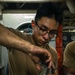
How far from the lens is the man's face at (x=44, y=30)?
1363 mm

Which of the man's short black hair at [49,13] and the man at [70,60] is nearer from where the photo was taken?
the man's short black hair at [49,13]

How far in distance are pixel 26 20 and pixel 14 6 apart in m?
0.33

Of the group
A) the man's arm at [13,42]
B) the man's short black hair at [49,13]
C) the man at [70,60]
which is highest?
the man's short black hair at [49,13]

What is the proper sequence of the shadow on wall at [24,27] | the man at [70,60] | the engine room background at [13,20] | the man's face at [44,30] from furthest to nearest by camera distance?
the shadow on wall at [24,27] < the engine room background at [13,20] < the man at [70,60] < the man's face at [44,30]

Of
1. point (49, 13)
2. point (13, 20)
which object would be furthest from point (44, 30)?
point (13, 20)

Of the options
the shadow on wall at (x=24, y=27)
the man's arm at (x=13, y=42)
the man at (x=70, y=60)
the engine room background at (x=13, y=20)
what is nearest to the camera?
the man's arm at (x=13, y=42)

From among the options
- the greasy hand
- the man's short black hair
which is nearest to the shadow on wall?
the man's short black hair

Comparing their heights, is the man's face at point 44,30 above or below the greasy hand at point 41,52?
above

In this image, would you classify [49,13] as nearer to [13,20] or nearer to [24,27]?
[13,20]

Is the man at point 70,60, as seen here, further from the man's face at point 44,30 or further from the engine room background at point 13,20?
the man's face at point 44,30

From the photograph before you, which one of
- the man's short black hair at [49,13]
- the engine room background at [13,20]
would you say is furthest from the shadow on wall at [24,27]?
the man's short black hair at [49,13]

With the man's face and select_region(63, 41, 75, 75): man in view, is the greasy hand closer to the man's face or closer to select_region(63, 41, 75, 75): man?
the man's face

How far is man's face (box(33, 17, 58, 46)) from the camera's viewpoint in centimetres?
136

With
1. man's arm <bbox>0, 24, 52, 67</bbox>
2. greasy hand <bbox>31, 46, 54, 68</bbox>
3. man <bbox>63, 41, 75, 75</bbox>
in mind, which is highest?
man's arm <bbox>0, 24, 52, 67</bbox>
